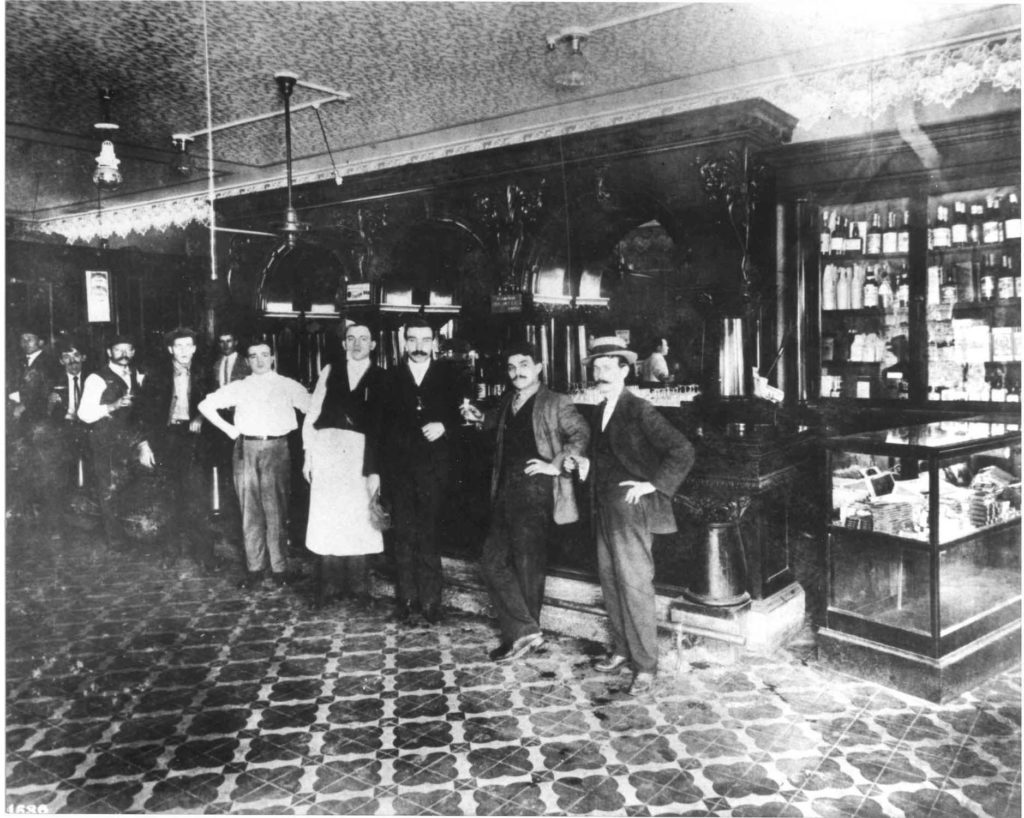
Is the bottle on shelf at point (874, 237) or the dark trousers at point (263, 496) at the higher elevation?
the bottle on shelf at point (874, 237)

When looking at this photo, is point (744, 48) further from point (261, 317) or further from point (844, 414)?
point (261, 317)

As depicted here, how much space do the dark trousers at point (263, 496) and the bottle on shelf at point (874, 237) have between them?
4100 mm

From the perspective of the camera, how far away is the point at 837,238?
511 centimetres

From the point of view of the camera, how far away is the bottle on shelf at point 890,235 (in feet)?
16.2

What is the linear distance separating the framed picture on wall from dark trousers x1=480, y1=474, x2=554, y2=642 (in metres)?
5.08

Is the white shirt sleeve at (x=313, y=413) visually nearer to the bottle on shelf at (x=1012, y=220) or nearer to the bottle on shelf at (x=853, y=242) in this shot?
the bottle on shelf at (x=853, y=242)

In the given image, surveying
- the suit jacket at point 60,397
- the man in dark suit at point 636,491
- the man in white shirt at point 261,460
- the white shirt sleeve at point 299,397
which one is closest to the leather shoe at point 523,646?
the man in dark suit at point 636,491

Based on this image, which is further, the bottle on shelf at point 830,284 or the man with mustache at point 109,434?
the man with mustache at point 109,434

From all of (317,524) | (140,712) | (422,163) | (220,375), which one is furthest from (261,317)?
(140,712)

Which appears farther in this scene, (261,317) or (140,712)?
(261,317)

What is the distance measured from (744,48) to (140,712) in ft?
15.3

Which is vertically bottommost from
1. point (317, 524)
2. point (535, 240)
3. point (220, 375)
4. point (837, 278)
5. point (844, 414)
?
point (317, 524)

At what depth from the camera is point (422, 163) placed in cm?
597

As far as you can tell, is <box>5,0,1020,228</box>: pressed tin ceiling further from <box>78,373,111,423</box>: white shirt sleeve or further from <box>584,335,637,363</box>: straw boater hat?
<box>78,373,111,423</box>: white shirt sleeve
